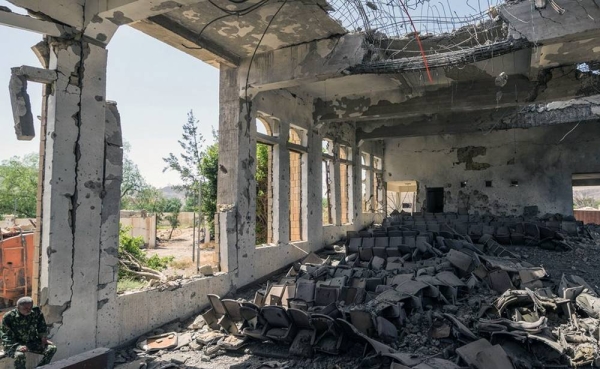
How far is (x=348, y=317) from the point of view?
471 cm

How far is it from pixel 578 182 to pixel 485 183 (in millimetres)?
6147

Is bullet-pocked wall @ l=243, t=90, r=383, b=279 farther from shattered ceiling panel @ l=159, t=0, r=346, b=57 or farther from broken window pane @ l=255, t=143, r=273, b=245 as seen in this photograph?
broken window pane @ l=255, t=143, r=273, b=245

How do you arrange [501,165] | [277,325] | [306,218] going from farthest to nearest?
[501,165] → [306,218] → [277,325]

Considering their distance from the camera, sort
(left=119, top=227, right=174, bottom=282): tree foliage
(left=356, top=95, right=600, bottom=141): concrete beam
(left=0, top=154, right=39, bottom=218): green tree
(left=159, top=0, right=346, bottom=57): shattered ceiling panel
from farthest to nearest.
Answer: (left=0, top=154, right=39, bottom=218): green tree < (left=356, top=95, right=600, bottom=141): concrete beam < (left=119, top=227, right=174, bottom=282): tree foliage < (left=159, top=0, right=346, bottom=57): shattered ceiling panel

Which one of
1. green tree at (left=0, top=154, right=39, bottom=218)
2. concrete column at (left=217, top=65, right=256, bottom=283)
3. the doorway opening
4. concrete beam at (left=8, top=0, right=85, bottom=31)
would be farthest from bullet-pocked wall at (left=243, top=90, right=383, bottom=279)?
green tree at (left=0, top=154, right=39, bottom=218)

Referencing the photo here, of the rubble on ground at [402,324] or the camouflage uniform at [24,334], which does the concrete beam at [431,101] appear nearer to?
the rubble on ground at [402,324]

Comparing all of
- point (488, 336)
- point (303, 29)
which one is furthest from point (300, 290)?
point (303, 29)

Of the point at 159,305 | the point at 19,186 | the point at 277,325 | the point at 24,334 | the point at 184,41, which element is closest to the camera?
the point at 24,334

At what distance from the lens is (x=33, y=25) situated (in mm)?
4332

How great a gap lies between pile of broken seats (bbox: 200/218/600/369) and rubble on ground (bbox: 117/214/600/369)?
0.01 m

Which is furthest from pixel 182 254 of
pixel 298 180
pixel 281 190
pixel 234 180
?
pixel 234 180

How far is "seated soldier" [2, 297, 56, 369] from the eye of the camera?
380 cm

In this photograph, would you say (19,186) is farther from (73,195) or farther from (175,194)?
(175,194)

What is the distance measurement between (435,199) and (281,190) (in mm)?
11050
